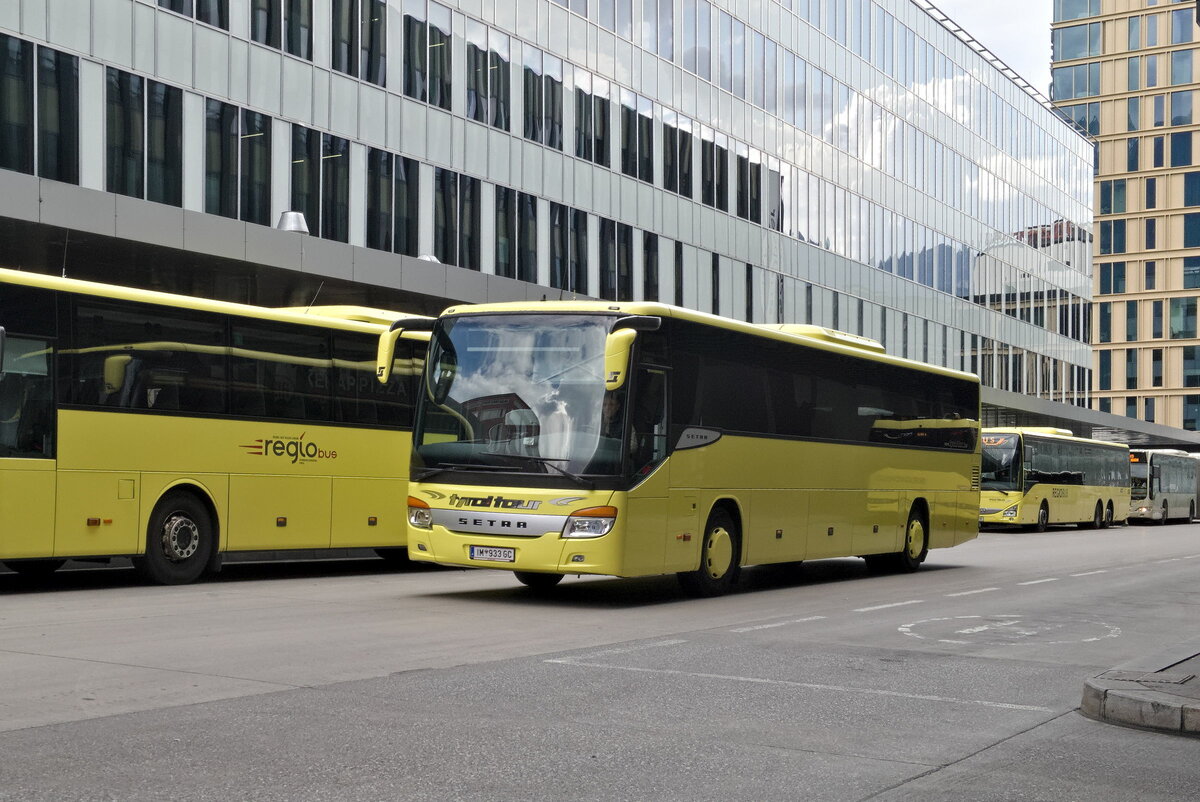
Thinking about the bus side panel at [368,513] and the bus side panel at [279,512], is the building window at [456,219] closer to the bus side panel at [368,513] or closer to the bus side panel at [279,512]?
the bus side panel at [368,513]

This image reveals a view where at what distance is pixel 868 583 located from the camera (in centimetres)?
1961

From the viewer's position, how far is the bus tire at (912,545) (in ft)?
72.2

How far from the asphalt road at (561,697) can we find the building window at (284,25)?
45.9 ft

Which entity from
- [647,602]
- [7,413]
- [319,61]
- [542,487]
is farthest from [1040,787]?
[319,61]

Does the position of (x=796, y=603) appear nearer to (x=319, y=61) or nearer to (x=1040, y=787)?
(x=1040, y=787)

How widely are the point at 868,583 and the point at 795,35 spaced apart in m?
31.5

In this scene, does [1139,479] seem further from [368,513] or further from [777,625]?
[777,625]

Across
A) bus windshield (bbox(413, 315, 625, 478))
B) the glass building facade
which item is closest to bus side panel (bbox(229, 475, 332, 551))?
bus windshield (bbox(413, 315, 625, 478))

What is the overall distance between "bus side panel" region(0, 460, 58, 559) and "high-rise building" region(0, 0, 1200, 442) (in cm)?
724

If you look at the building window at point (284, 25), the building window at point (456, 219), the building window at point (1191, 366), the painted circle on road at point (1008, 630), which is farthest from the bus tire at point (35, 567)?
the building window at point (1191, 366)

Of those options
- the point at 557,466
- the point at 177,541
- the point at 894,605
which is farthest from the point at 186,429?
the point at 894,605

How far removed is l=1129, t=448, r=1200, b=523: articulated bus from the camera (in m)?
58.1

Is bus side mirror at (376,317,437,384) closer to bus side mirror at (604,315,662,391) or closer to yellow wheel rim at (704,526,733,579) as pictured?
bus side mirror at (604,315,662,391)

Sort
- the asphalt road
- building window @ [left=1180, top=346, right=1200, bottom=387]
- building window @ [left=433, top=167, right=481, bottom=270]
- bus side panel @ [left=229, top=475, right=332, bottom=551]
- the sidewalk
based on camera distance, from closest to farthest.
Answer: the asphalt road < the sidewalk < bus side panel @ [left=229, top=475, right=332, bottom=551] < building window @ [left=433, top=167, right=481, bottom=270] < building window @ [left=1180, top=346, right=1200, bottom=387]
